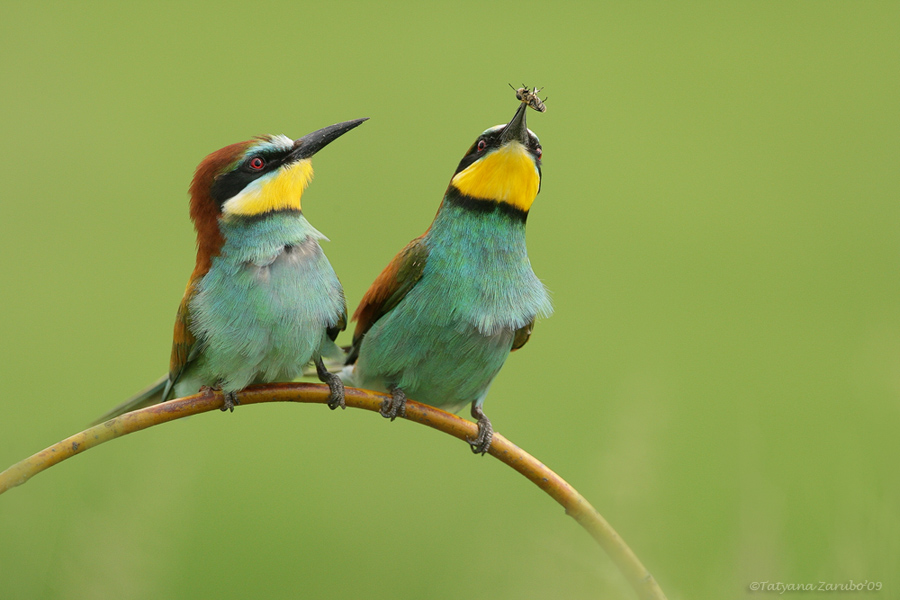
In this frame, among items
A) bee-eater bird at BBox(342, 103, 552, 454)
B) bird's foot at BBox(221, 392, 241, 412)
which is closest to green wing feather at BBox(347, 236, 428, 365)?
bee-eater bird at BBox(342, 103, 552, 454)

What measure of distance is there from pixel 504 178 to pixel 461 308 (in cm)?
26

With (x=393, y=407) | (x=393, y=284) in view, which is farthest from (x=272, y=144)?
(x=393, y=407)

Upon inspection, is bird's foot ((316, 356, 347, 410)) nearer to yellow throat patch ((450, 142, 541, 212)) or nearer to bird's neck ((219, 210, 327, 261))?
bird's neck ((219, 210, 327, 261))

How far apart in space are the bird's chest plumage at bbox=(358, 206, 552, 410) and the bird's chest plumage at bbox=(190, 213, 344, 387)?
0.58 feet

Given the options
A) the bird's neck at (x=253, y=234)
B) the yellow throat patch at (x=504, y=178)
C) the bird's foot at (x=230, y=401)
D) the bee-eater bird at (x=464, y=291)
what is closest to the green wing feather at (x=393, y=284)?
the bee-eater bird at (x=464, y=291)

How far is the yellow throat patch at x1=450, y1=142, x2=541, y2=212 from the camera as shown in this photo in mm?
1470

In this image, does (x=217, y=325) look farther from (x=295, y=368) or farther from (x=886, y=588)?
(x=886, y=588)

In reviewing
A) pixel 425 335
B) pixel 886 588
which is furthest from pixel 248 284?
pixel 886 588

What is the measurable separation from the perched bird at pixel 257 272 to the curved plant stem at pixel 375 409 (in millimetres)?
140

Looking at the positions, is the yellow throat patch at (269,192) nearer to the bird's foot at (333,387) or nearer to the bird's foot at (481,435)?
the bird's foot at (333,387)

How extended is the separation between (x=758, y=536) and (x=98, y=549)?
814 millimetres

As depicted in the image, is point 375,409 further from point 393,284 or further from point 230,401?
point 393,284

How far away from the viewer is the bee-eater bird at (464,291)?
5.14ft

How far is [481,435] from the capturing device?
4.74ft
